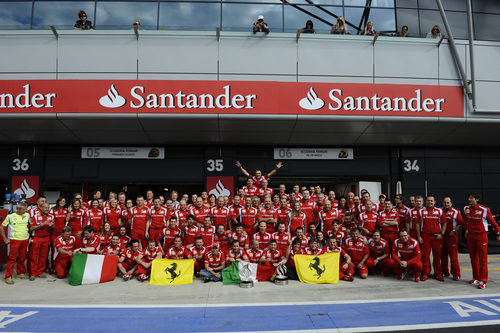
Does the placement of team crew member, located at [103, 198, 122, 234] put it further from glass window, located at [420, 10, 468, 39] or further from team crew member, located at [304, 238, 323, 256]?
glass window, located at [420, 10, 468, 39]

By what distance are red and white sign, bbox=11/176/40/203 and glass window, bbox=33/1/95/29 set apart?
20.7ft

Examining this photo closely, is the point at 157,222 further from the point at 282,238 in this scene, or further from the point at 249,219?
the point at 282,238

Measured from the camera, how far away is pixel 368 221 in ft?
30.3

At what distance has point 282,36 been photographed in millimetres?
12359

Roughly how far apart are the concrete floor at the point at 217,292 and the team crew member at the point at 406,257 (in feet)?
0.82

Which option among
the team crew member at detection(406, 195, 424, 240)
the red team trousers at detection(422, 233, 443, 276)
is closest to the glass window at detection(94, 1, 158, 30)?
the team crew member at detection(406, 195, 424, 240)

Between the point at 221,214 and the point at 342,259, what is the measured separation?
3569 mm

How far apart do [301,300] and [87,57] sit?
10955 mm

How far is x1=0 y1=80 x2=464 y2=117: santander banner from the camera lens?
11859mm

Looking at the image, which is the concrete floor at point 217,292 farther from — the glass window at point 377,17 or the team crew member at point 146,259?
the glass window at point 377,17

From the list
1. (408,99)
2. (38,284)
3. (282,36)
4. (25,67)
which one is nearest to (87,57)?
(25,67)

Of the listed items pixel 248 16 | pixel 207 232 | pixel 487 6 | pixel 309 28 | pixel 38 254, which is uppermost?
pixel 487 6

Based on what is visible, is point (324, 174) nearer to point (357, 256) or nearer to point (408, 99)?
point (408, 99)

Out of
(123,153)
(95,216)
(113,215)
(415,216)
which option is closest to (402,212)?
(415,216)
